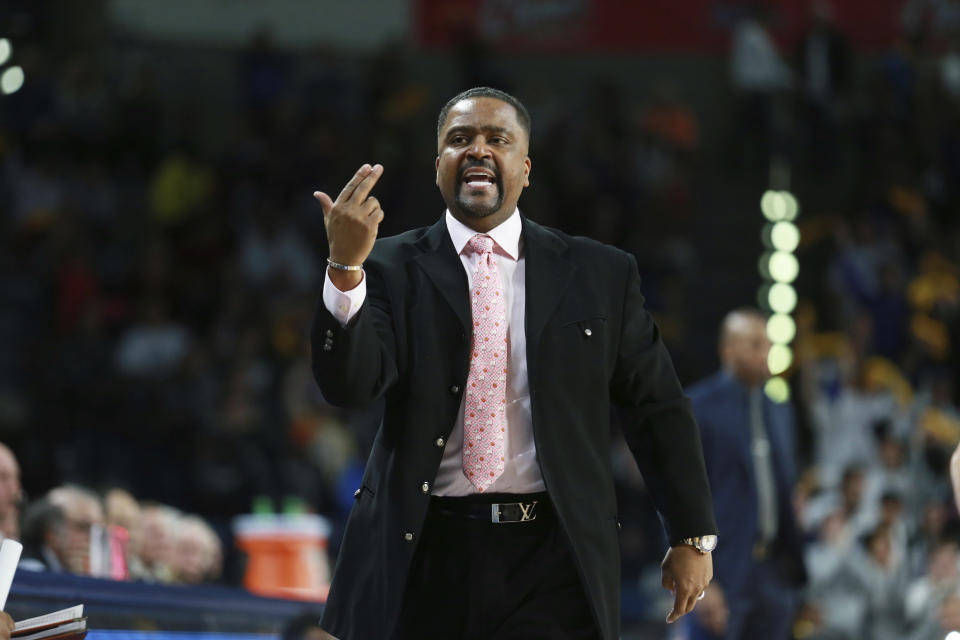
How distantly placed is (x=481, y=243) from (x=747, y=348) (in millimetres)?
3858

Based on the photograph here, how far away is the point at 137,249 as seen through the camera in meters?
12.8

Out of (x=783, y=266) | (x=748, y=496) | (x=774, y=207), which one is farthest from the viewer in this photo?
(x=774, y=207)

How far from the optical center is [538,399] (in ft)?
11.3

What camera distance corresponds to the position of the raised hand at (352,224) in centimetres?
318

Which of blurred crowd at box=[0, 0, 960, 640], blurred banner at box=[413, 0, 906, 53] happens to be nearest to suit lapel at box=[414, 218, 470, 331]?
blurred crowd at box=[0, 0, 960, 640]

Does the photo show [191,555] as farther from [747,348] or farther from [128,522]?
[747,348]

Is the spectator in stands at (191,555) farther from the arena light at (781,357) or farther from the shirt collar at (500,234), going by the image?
the arena light at (781,357)

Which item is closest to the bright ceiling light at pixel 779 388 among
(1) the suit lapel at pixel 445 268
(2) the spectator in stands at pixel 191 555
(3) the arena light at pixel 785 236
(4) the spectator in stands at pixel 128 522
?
(3) the arena light at pixel 785 236

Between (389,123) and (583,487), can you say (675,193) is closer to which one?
(389,123)

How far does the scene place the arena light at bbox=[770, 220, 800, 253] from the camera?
1498cm

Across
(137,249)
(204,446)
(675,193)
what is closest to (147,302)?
(137,249)

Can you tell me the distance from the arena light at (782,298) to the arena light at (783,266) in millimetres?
105

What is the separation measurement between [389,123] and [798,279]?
13.5ft

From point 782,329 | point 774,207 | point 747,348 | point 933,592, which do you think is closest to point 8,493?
point 747,348
